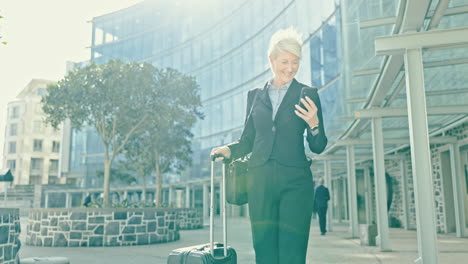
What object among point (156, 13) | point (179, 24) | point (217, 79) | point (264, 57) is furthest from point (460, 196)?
point (156, 13)

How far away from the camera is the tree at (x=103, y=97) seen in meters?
13.9

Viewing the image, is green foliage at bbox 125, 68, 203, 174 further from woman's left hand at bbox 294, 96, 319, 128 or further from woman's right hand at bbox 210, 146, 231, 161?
woman's left hand at bbox 294, 96, 319, 128

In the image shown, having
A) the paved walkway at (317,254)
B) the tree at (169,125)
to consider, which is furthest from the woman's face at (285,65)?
the tree at (169,125)

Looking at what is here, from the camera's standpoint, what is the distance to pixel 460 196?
11.4 meters

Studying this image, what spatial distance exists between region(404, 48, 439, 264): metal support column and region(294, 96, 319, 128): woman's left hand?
11.0 ft

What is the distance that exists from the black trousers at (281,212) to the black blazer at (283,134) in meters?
0.05

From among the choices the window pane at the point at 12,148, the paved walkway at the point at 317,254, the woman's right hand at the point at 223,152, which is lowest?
the paved walkway at the point at 317,254

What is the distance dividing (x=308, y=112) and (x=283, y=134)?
6.7 inches

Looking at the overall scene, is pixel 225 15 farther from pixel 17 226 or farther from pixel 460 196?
pixel 17 226

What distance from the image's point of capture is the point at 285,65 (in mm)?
2248

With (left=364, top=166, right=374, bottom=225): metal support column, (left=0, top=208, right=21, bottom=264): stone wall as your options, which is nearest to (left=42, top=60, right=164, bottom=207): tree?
(left=0, top=208, right=21, bottom=264): stone wall

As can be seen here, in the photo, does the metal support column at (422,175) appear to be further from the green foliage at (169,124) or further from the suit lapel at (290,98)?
the green foliage at (169,124)

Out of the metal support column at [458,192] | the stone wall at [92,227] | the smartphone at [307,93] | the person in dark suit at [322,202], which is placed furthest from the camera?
the person in dark suit at [322,202]

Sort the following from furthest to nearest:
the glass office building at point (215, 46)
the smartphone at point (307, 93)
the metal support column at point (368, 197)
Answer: the metal support column at point (368, 197) → the glass office building at point (215, 46) → the smartphone at point (307, 93)
